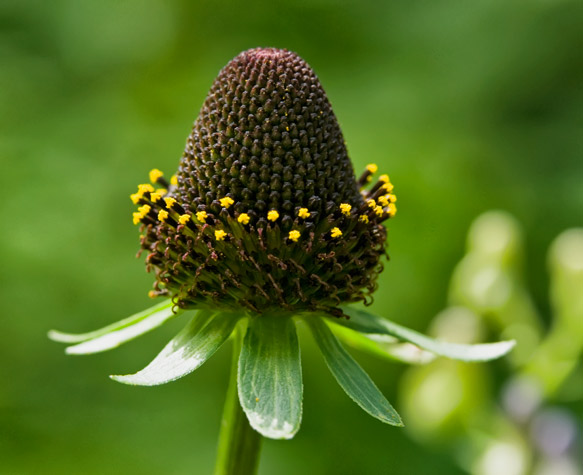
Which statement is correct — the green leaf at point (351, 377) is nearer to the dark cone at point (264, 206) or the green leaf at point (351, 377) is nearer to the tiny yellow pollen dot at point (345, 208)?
the dark cone at point (264, 206)

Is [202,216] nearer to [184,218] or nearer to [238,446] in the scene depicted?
[184,218]

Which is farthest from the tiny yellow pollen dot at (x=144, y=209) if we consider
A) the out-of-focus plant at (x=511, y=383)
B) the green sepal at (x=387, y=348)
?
the out-of-focus plant at (x=511, y=383)

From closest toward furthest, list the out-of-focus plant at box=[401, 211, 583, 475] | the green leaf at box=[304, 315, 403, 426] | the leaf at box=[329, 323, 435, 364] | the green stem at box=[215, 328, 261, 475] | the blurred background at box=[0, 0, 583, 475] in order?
1. the green leaf at box=[304, 315, 403, 426]
2. the green stem at box=[215, 328, 261, 475]
3. the leaf at box=[329, 323, 435, 364]
4. the out-of-focus plant at box=[401, 211, 583, 475]
5. the blurred background at box=[0, 0, 583, 475]

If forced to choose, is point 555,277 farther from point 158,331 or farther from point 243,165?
point 158,331

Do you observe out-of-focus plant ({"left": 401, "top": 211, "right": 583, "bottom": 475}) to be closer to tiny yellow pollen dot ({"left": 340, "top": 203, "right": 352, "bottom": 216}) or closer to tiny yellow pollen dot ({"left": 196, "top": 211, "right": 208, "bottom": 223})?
tiny yellow pollen dot ({"left": 340, "top": 203, "right": 352, "bottom": 216})

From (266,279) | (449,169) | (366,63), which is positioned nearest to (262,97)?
(266,279)

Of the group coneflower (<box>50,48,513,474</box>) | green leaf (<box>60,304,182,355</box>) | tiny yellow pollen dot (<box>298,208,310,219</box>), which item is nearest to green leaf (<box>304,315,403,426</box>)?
coneflower (<box>50,48,513,474</box>)

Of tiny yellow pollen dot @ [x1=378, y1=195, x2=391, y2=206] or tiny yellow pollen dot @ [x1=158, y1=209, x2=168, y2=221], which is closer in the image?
tiny yellow pollen dot @ [x1=158, y1=209, x2=168, y2=221]
